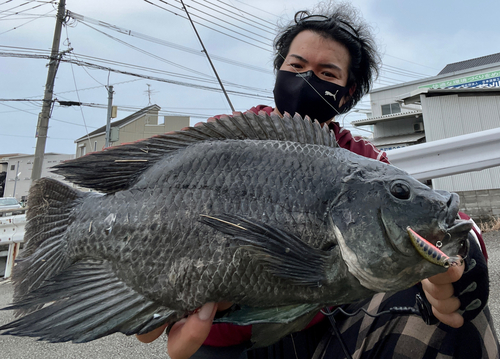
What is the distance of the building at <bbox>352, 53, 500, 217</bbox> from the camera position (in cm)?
530

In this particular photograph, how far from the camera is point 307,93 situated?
1596 mm

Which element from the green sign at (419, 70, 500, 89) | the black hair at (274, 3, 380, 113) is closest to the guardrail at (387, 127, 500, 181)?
the black hair at (274, 3, 380, 113)

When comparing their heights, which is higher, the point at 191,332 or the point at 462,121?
the point at 462,121

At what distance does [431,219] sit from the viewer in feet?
2.76

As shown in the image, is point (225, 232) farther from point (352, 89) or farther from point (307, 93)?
point (352, 89)

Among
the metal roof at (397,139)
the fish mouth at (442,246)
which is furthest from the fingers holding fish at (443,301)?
the metal roof at (397,139)

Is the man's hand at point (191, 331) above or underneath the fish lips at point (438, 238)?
underneath

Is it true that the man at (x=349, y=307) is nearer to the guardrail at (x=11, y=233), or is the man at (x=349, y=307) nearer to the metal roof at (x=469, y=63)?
the guardrail at (x=11, y=233)

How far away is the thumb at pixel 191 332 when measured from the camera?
979 mm

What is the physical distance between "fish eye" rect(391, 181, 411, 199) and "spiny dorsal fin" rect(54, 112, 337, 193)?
0.80 ft

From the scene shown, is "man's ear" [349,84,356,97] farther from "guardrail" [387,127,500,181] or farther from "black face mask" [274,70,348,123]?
"guardrail" [387,127,500,181]

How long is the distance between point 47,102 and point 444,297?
469 inches

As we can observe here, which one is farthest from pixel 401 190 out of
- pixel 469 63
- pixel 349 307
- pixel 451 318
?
pixel 469 63

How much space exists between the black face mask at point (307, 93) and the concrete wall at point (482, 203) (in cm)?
478
